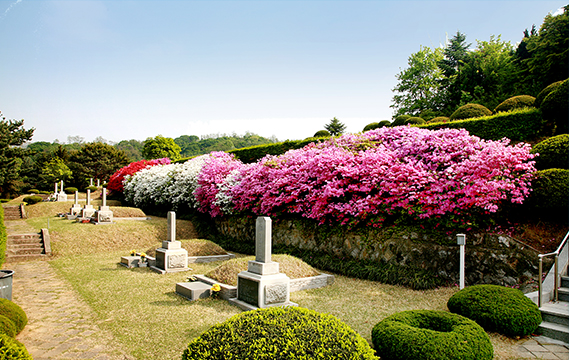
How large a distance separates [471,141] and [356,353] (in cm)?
845

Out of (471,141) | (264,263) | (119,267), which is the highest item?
(471,141)

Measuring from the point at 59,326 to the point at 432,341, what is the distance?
626 centimetres

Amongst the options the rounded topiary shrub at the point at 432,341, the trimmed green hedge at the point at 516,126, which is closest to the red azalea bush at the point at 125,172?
the trimmed green hedge at the point at 516,126

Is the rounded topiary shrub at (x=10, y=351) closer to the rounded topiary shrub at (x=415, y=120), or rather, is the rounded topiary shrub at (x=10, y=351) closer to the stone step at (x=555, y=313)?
the stone step at (x=555, y=313)

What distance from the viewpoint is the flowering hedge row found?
8.10 meters

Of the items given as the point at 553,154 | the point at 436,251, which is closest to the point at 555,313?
the point at 436,251

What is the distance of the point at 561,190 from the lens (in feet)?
25.4

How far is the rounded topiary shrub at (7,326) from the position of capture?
500cm

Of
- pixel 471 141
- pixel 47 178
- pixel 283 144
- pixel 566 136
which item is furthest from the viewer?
pixel 47 178

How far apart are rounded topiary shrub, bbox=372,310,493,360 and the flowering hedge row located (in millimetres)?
3976

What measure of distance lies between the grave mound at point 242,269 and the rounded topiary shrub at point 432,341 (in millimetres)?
4025

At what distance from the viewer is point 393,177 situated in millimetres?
9055

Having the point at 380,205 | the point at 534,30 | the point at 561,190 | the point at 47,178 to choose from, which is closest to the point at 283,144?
the point at 380,205

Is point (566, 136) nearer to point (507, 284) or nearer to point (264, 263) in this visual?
point (507, 284)
